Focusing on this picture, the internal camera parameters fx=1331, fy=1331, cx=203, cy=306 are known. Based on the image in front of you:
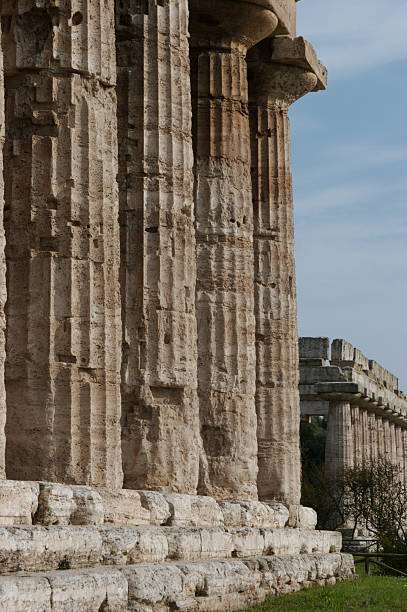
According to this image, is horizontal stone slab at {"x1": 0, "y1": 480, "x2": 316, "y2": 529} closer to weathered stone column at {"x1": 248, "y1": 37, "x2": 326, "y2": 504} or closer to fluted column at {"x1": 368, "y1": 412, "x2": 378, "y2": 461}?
weathered stone column at {"x1": 248, "y1": 37, "x2": 326, "y2": 504}

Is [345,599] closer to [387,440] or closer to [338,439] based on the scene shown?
[338,439]

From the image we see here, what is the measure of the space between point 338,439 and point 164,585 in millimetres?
30864

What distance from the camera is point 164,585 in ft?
43.0

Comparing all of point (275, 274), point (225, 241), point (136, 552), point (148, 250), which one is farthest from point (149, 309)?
point (275, 274)

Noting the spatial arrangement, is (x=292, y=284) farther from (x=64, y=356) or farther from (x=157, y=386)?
(x=64, y=356)

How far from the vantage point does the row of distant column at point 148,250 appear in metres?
14.2

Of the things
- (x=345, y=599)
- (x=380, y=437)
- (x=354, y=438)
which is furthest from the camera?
(x=380, y=437)

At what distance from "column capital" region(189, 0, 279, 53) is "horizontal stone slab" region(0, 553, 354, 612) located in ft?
26.4

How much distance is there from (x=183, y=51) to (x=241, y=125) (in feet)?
11.0

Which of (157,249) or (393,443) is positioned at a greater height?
(157,249)

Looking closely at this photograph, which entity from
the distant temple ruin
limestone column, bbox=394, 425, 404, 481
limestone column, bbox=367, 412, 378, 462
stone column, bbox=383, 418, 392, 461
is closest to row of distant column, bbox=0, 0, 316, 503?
the distant temple ruin

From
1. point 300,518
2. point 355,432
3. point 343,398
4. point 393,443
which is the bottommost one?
point 300,518

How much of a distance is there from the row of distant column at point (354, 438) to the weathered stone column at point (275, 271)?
21.2 metres

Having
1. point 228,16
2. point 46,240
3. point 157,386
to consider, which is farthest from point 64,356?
point 228,16
